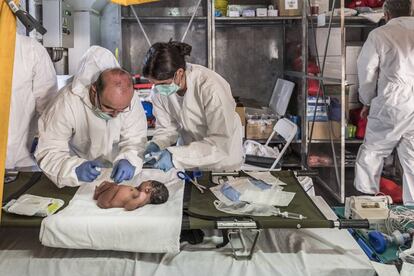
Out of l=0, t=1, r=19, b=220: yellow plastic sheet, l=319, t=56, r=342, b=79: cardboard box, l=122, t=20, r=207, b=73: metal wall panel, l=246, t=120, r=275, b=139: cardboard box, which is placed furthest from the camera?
l=122, t=20, r=207, b=73: metal wall panel

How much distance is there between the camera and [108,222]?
158 centimetres

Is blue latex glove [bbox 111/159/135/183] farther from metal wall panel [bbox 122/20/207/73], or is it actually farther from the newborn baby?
metal wall panel [bbox 122/20/207/73]

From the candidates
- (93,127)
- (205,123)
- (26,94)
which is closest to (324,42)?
(205,123)

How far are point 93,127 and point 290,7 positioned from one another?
2662mm

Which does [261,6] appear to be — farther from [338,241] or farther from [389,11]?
[338,241]

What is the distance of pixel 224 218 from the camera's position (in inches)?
63.1

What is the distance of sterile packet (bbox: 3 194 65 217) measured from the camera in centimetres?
166

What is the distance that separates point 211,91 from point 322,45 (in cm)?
203

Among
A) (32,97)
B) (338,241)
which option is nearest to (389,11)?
(338,241)

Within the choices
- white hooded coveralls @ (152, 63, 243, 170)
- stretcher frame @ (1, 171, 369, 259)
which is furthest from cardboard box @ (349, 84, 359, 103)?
stretcher frame @ (1, 171, 369, 259)

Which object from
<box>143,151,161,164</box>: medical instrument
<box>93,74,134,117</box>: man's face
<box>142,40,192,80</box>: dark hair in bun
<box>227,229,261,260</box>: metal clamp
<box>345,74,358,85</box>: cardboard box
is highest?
<box>345,74,358,85</box>: cardboard box

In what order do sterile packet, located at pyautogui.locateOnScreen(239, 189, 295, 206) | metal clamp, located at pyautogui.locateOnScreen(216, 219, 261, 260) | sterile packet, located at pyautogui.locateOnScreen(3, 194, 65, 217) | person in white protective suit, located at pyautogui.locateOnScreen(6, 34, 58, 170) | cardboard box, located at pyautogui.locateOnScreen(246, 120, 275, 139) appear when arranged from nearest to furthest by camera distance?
metal clamp, located at pyautogui.locateOnScreen(216, 219, 261, 260), sterile packet, located at pyautogui.locateOnScreen(3, 194, 65, 217), sterile packet, located at pyautogui.locateOnScreen(239, 189, 295, 206), person in white protective suit, located at pyautogui.locateOnScreen(6, 34, 58, 170), cardboard box, located at pyautogui.locateOnScreen(246, 120, 275, 139)

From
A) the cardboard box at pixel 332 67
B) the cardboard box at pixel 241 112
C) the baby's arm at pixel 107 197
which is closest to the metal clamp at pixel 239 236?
the baby's arm at pixel 107 197

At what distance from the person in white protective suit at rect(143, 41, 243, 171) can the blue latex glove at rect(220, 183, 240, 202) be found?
9.8 inches
